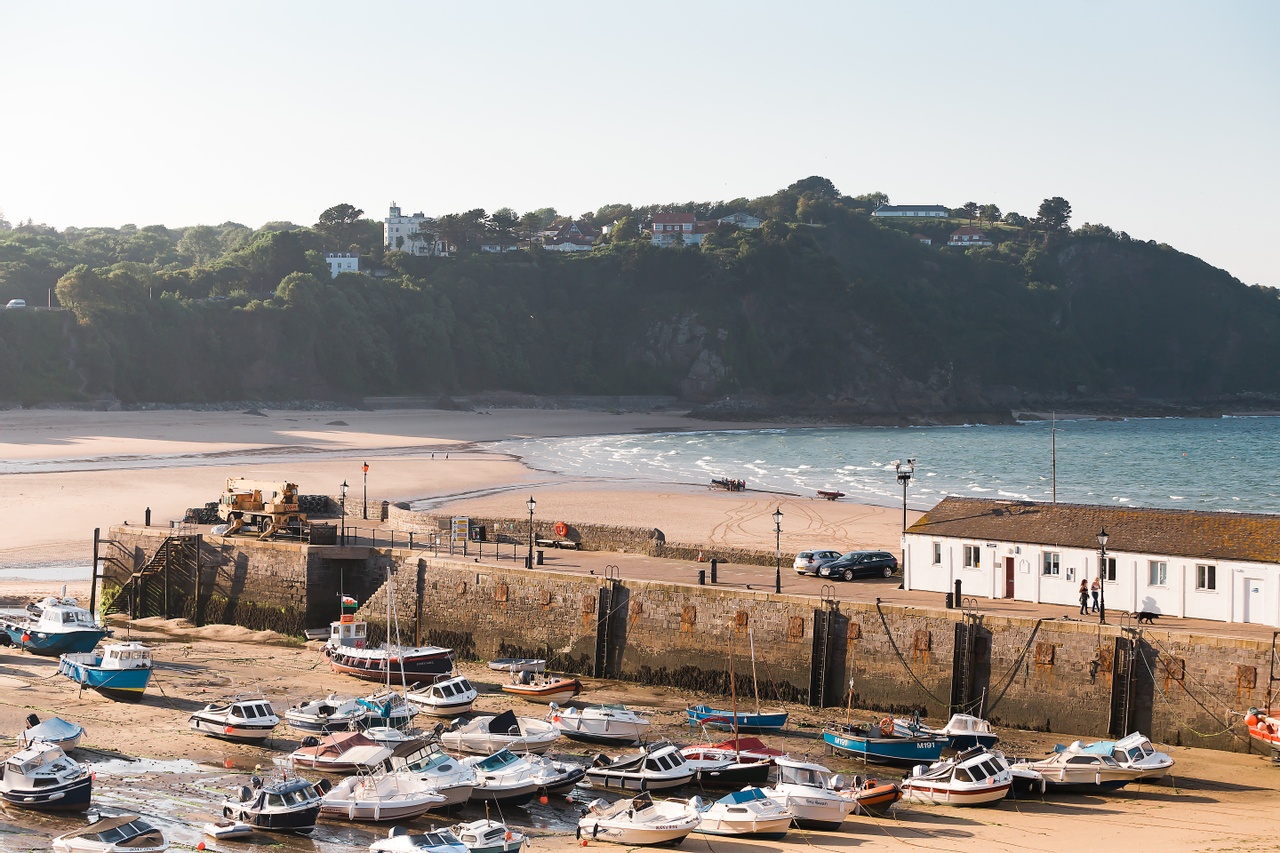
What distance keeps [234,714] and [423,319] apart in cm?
12477

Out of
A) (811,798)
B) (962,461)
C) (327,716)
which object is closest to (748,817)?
(811,798)

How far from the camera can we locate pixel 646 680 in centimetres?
3141

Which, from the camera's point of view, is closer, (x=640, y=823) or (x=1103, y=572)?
(x=640, y=823)

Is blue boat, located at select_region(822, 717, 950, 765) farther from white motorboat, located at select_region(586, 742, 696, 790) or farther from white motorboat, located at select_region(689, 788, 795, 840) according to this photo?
white motorboat, located at select_region(689, 788, 795, 840)

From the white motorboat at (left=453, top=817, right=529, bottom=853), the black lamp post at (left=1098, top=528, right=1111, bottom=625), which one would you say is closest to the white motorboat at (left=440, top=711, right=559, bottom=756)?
the white motorboat at (left=453, top=817, right=529, bottom=853)

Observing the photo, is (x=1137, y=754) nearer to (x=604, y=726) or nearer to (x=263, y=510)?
(x=604, y=726)

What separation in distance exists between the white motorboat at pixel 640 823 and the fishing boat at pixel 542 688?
806cm

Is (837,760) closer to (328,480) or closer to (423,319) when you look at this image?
(328,480)

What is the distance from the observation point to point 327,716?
27047 millimetres

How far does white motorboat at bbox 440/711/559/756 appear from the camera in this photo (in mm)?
25125

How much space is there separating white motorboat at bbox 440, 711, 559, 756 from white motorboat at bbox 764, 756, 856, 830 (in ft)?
17.1

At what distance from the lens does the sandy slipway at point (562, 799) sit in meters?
20.7

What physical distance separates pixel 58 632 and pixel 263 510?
314 inches

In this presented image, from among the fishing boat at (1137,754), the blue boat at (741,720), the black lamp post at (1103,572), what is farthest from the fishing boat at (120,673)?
the black lamp post at (1103,572)
